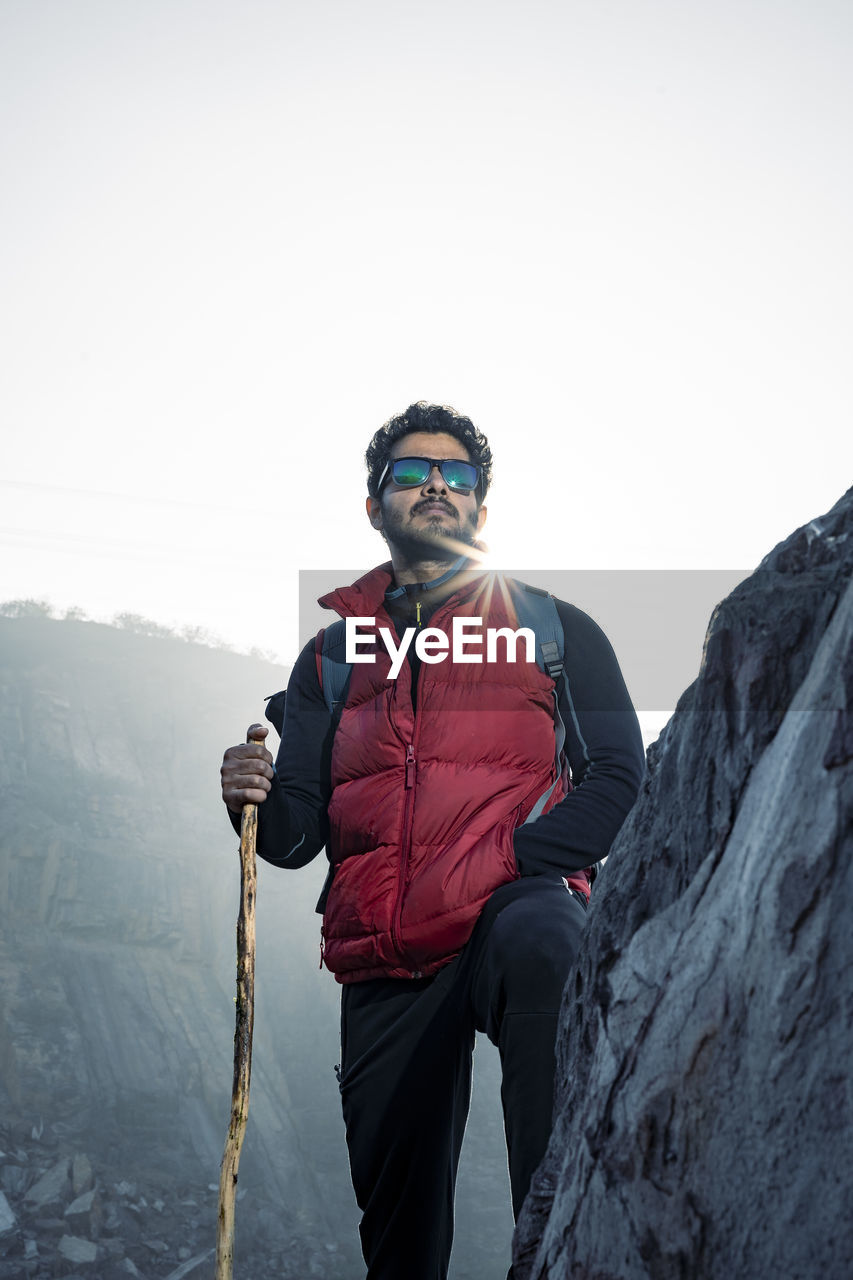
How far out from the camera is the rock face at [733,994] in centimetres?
133

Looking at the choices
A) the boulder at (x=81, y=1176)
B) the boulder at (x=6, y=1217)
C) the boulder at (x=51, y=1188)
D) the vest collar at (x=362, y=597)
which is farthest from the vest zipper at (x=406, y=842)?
the boulder at (x=81, y=1176)

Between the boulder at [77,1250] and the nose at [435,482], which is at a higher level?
the nose at [435,482]

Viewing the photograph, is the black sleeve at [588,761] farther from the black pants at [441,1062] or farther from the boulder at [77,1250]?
the boulder at [77,1250]

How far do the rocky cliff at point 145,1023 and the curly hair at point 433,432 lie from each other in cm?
2188

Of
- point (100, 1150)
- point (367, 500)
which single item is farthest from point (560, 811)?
point (100, 1150)

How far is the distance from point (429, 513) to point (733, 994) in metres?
2.40

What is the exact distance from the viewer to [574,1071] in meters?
1.99

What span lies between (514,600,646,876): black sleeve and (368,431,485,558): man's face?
624 millimetres

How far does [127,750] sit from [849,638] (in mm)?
37122

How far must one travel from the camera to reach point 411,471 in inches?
144

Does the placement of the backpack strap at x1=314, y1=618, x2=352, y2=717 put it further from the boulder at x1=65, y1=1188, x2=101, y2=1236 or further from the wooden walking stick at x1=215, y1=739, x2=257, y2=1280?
the boulder at x1=65, y1=1188, x2=101, y2=1236

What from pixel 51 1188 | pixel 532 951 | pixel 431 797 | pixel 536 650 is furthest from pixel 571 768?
pixel 51 1188

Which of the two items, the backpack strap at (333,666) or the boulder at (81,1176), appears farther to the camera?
the boulder at (81,1176)

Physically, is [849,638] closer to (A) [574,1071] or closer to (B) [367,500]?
(A) [574,1071]
